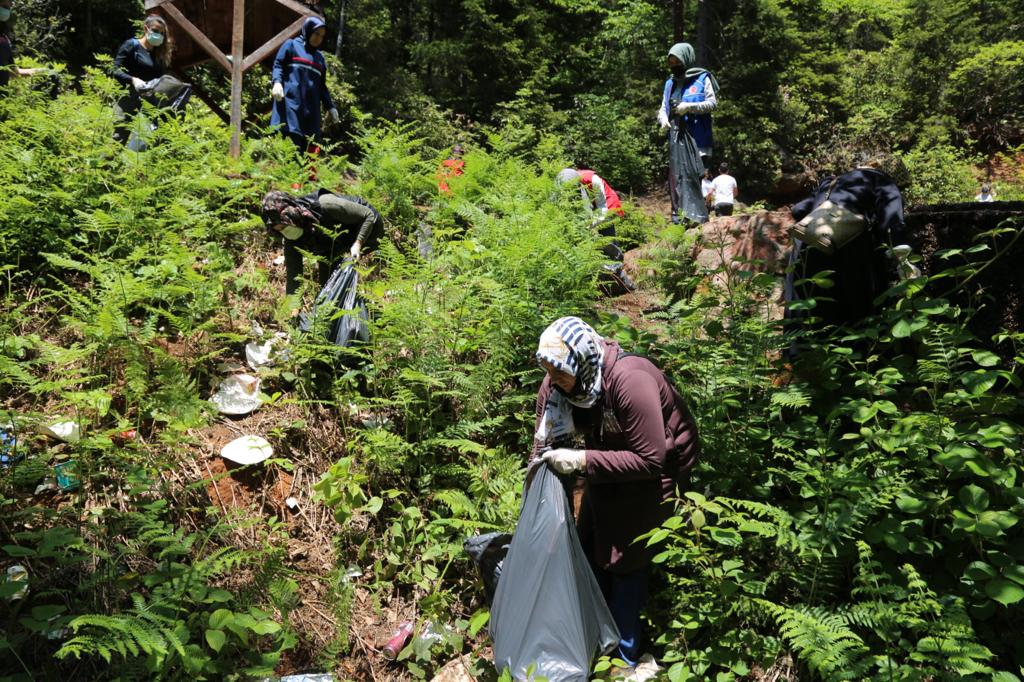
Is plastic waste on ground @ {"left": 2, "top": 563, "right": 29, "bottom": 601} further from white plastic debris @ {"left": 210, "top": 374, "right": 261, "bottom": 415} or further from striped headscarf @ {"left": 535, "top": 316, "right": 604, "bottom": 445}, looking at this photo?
striped headscarf @ {"left": 535, "top": 316, "right": 604, "bottom": 445}

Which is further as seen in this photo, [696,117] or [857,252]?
[696,117]

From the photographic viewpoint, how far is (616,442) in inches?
127

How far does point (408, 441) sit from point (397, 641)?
140 centimetres

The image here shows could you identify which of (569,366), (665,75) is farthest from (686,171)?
(665,75)

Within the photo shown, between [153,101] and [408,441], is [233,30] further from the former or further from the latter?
[408,441]

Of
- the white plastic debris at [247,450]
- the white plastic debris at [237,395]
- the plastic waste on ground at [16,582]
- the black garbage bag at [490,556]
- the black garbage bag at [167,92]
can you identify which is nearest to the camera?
the plastic waste on ground at [16,582]

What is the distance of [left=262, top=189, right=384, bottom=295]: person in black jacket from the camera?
4910 millimetres

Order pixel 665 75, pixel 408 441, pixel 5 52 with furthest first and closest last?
1. pixel 665 75
2. pixel 5 52
3. pixel 408 441

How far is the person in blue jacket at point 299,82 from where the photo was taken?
749 cm

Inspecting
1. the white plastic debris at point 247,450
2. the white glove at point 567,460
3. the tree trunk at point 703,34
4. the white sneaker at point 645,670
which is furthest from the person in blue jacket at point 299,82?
the tree trunk at point 703,34

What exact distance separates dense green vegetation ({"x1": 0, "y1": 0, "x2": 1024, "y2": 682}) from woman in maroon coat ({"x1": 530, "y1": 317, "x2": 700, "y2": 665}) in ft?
0.71

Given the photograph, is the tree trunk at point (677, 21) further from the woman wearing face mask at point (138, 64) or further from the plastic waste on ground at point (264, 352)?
the plastic waste on ground at point (264, 352)

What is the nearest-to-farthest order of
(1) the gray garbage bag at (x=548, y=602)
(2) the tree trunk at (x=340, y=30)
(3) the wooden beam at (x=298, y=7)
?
(1) the gray garbage bag at (x=548, y=602)
(3) the wooden beam at (x=298, y=7)
(2) the tree trunk at (x=340, y=30)

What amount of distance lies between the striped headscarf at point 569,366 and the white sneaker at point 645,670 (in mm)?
1203
